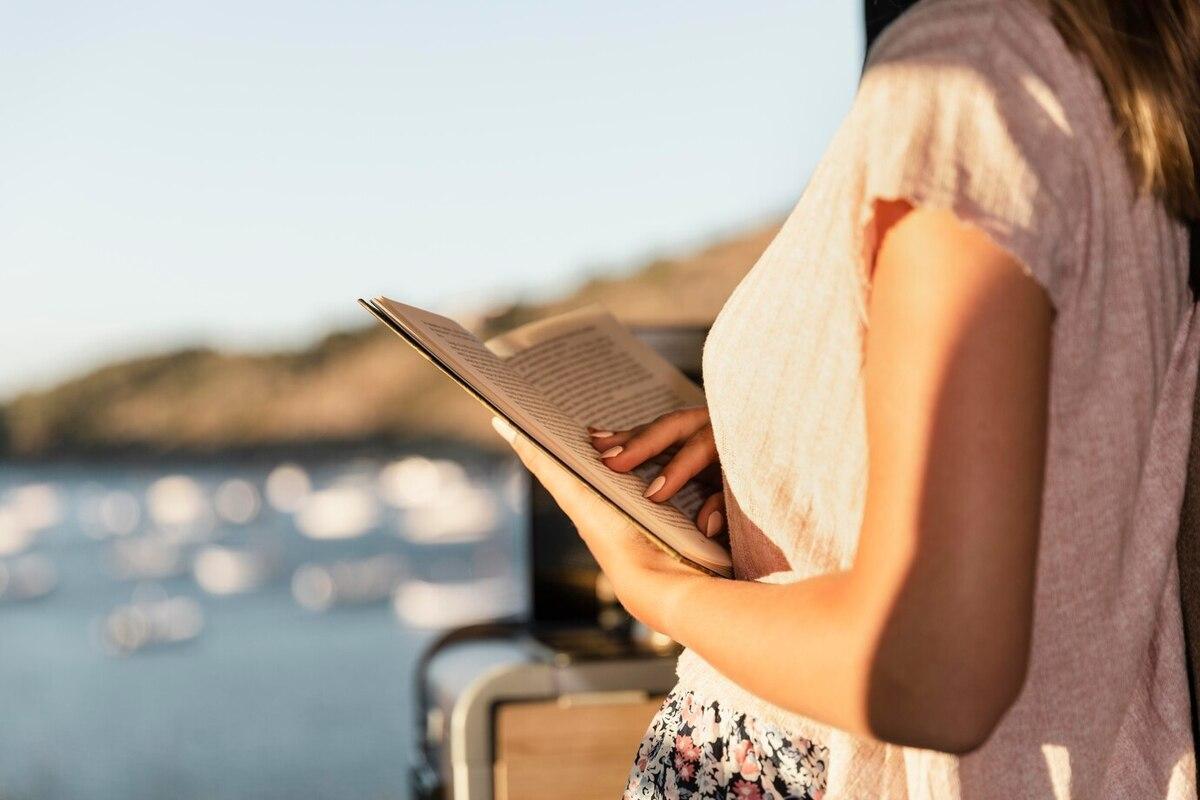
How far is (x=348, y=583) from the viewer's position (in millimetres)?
26562

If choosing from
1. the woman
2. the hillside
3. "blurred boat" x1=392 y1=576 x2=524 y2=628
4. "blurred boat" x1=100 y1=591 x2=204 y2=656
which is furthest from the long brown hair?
"blurred boat" x1=100 y1=591 x2=204 y2=656

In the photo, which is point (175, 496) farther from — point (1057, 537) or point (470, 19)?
point (1057, 537)

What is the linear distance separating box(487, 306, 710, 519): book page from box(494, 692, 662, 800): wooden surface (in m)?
0.90

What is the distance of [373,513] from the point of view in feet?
98.5

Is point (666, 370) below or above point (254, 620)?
above

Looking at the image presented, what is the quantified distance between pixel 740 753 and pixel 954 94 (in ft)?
1.21

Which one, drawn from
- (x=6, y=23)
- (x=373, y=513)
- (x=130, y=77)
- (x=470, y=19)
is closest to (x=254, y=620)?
(x=373, y=513)

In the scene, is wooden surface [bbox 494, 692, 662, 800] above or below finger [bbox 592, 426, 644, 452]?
below

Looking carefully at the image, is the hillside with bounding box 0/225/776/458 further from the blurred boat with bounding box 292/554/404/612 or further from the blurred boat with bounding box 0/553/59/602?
the blurred boat with bounding box 292/554/404/612

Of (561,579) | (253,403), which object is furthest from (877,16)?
(253,403)

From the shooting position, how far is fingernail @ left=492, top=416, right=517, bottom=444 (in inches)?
27.3

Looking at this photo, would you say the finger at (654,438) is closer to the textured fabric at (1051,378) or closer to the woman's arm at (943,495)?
the textured fabric at (1051,378)

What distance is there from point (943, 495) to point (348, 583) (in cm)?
2712

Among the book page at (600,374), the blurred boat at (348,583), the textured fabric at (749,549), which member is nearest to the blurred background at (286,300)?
the blurred boat at (348,583)
